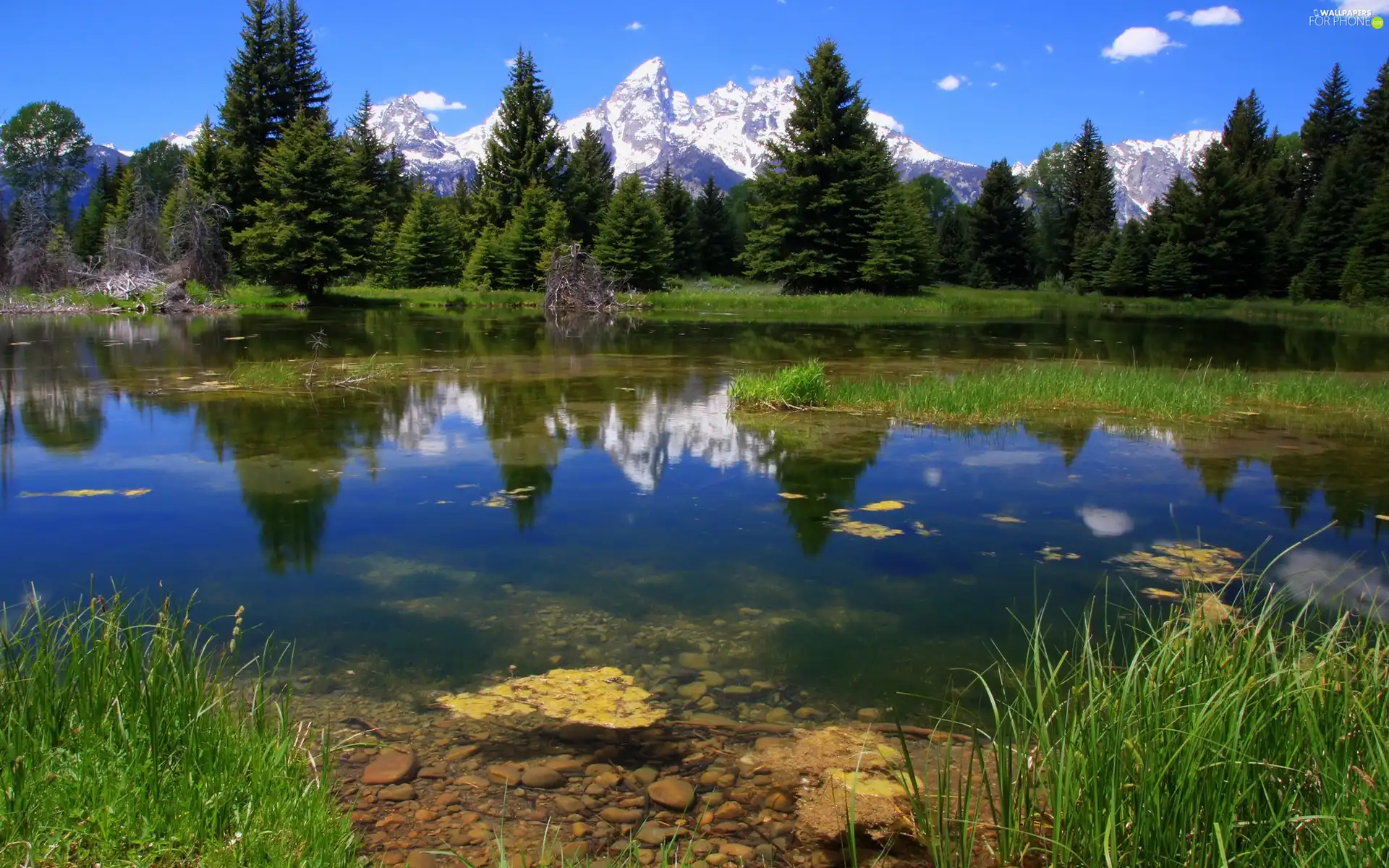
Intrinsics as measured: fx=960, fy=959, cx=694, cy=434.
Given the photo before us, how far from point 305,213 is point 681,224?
22087mm

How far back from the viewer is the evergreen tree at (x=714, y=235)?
5394cm

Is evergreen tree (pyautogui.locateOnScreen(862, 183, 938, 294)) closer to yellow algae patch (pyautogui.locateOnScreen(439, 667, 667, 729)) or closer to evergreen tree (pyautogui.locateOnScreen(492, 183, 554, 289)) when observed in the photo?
evergreen tree (pyautogui.locateOnScreen(492, 183, 554, 289))

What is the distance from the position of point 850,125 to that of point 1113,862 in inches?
1597

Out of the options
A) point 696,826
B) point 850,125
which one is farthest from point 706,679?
point 850,125

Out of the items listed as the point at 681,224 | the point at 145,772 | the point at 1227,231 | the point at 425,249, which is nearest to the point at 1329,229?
the point at 1227,231

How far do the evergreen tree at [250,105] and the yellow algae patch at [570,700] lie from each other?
37859mm

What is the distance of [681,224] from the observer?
50.8 m

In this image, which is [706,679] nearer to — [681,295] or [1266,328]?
[1266,328]

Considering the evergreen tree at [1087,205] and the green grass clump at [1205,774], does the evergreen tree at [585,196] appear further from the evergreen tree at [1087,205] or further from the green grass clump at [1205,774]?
the green grass clump at [1205,774]

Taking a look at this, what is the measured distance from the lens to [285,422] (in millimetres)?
10188

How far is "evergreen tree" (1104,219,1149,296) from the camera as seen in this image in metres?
46.5

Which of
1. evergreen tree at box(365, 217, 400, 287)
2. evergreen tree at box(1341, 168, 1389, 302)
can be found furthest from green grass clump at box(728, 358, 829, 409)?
evergreen tree at box(365, 217, 400, 287)

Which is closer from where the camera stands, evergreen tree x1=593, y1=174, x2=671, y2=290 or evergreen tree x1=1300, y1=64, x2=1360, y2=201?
evergreen tree x1=593, y1=174, x2=671, y2=290

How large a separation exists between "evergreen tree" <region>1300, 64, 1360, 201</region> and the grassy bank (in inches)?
1935
